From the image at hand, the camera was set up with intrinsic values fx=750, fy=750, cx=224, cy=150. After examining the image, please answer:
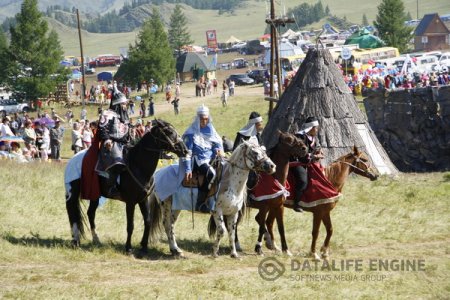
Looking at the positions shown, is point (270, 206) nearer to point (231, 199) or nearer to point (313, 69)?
point (231, 199)

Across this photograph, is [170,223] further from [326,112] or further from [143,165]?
[326,112]

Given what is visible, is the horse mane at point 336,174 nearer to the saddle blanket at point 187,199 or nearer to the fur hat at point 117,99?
the saddle blanket at point 187,199

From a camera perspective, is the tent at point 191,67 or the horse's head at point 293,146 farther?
the tent at point 191,67

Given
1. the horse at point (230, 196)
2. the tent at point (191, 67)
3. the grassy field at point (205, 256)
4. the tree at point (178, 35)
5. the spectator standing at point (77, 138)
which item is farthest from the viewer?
the tree at point (178, 35)

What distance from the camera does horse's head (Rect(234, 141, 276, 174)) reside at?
525 inches

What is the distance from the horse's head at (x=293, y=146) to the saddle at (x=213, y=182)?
1256 mm

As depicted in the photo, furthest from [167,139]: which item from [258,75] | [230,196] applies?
[258,75]

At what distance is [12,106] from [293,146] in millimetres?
53440

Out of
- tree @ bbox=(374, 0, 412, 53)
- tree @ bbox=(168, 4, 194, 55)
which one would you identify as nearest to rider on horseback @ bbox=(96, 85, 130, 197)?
tree @ bbox=(374, 0, 412, 53)

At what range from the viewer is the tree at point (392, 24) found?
83.9 meters

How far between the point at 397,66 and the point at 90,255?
48334mm

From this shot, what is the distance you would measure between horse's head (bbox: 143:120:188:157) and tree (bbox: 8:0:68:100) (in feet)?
168

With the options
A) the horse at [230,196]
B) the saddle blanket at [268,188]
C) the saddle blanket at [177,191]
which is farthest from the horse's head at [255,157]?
the saddle blanket at [177,191]

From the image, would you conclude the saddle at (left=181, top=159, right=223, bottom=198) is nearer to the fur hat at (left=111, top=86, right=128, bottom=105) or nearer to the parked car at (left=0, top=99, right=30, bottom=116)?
the fur hat at (left=111, top=86, right=128, bottom=105)
